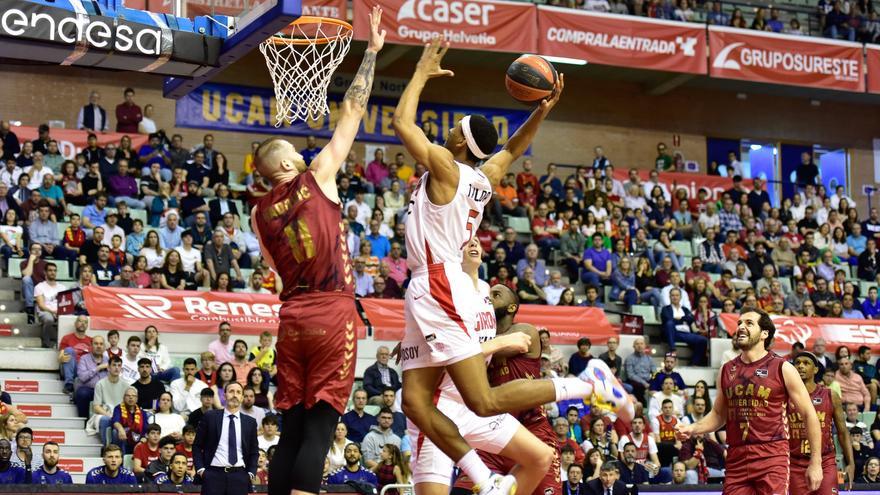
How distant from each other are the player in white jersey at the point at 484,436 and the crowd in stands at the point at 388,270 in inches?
267

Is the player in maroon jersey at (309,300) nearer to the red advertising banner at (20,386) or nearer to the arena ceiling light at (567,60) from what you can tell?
the red advertising banner at (20,386)

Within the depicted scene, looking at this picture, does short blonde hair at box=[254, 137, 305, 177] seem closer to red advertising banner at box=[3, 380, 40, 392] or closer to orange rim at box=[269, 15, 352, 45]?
orange rim at box=[269, 15, 352, 45]

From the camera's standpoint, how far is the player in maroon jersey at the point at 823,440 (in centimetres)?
1144

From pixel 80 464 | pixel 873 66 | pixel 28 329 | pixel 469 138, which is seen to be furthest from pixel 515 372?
pixel 873 66

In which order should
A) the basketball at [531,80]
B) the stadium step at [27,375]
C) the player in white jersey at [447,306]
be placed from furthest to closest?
the stadium step at [27,375] → the basketball at [531,80] → the player in white jersey at [447,306]

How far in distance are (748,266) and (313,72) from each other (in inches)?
616

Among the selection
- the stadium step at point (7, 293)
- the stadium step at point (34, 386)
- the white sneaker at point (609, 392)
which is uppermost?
the stadium step at point (7, 293)

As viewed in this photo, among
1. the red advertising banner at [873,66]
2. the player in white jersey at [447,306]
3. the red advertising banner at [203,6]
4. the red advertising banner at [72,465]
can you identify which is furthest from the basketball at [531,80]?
the red advertising banner at [873,66]

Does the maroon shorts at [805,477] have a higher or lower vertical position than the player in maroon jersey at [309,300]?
lower

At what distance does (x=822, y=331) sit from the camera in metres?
23.6

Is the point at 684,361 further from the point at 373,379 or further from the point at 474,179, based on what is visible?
the point at 474,179

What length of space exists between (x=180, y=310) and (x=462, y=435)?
11704 mm

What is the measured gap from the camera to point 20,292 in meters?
19.5

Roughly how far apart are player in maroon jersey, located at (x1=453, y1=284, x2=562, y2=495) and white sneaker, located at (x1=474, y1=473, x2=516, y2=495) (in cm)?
204
